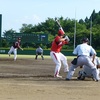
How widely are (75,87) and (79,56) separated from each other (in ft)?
7.66

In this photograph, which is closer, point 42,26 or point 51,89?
point 51,89

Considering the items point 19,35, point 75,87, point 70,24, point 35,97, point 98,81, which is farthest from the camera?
point 70,24

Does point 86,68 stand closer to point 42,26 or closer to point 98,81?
point 98,81

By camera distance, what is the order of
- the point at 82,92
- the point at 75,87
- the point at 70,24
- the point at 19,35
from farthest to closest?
1. the point at 70,24
2. the point at 19,35
3. the point at 75,87
4. the point at 82,92

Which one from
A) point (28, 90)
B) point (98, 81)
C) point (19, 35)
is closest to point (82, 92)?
point (28, 90)

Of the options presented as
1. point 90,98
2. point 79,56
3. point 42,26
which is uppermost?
point 42,26

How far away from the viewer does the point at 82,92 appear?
11.1m

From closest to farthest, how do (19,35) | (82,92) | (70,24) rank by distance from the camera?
(82,92), (19,35), (70,24)

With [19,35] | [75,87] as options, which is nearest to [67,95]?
[75,87]

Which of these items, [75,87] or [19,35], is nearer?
[75,87]

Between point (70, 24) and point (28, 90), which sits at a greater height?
point (70, 24)

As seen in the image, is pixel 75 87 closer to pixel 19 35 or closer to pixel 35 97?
pixel 35 97

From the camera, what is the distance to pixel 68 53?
64.7 metres

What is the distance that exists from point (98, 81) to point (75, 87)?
7.51 ft
